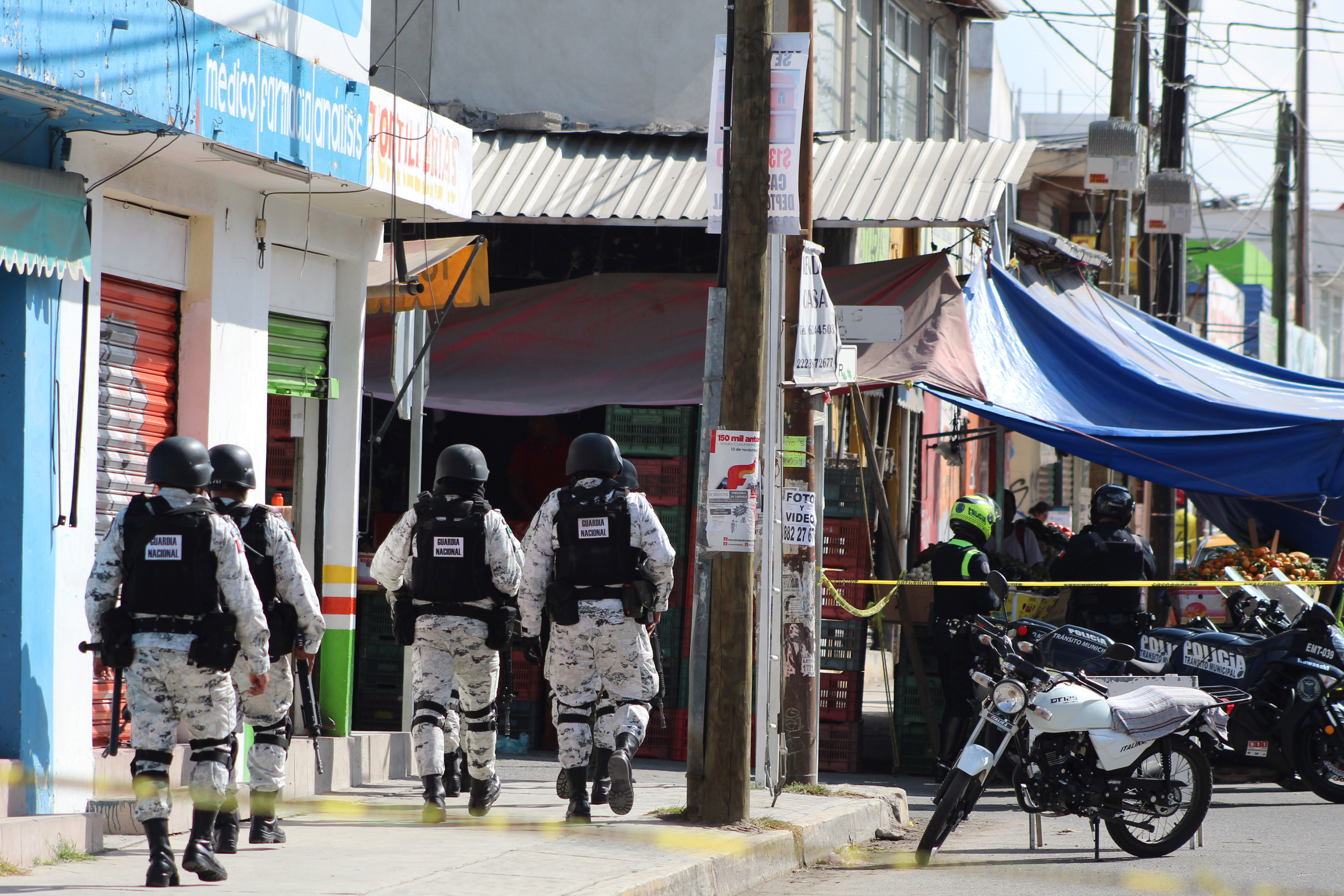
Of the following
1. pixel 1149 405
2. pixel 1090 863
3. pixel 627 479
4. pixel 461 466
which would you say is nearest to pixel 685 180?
pixel 1149 405

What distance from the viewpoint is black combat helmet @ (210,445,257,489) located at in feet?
24.4

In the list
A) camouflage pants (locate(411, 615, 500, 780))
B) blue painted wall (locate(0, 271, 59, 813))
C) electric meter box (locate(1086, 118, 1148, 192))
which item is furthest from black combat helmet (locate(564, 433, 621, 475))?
electric meter box (locate(1086, 118, 1148, 192))

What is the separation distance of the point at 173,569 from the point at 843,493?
20.4 ft

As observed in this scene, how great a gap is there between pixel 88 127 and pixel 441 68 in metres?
7.55

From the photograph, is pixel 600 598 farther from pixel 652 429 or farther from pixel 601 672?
pixel 652 429

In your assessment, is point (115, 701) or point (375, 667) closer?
point (115, 701)

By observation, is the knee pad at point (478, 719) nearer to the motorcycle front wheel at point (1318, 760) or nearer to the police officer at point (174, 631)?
the police officer at point (174, 631)

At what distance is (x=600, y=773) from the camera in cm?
870

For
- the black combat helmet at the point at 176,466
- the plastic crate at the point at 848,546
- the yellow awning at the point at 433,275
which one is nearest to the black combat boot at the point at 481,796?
the black combat helmet at the point at 176,466

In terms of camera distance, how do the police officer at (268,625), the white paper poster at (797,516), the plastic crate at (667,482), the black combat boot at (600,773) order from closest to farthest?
1. the police officer at (268,625)
2. the black combat boot at (600,773)
3. the white paper poster at (797,516)
4. the plastic crate at (667,482)

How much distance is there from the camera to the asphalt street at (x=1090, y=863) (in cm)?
745

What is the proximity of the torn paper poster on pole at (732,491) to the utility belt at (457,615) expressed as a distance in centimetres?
123

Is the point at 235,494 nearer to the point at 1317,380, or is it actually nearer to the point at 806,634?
the point at 806,634

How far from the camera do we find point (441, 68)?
14602 millimetres
